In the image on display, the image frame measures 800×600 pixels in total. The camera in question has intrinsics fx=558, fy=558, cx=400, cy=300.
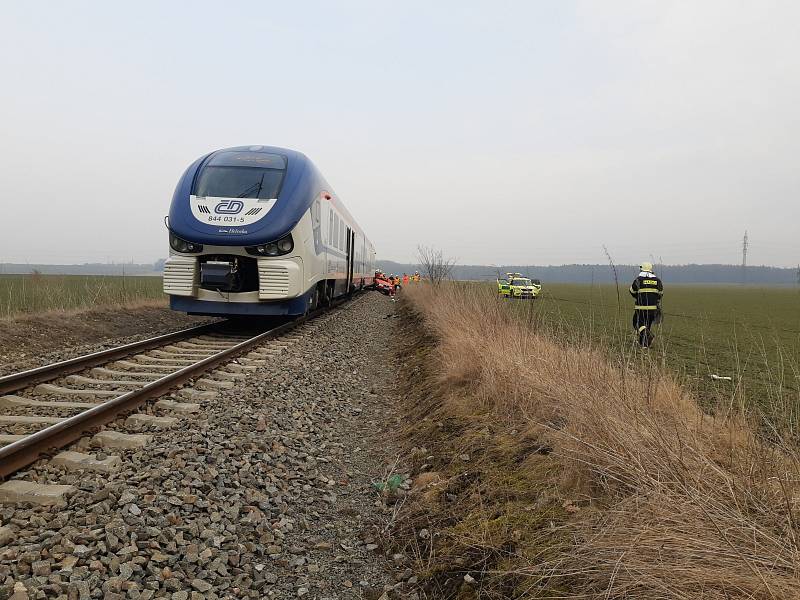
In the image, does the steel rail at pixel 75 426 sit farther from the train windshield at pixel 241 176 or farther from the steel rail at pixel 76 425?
the train windshield at pixel 241 176

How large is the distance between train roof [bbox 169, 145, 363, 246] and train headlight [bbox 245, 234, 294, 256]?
0.15 metres

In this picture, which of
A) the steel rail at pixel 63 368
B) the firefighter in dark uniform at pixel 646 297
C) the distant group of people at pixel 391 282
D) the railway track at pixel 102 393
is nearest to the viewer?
the railway track at pixel 102 393

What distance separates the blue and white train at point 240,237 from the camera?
31.1 ft

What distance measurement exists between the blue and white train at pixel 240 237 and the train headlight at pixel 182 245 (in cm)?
2

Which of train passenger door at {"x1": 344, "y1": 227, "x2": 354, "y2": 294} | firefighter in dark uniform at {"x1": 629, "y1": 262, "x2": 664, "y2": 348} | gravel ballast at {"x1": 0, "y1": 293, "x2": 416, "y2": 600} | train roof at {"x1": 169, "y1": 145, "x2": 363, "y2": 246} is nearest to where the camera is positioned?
gravel ballast at {"x1": 0, "y1": 293, "x2": 416, "y2": 600}

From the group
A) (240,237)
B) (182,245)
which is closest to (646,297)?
(240,237)

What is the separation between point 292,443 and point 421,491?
1.36m

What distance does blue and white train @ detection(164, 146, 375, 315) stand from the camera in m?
9.48

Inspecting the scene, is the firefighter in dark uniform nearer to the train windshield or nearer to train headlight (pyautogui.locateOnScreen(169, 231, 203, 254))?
the train windshield

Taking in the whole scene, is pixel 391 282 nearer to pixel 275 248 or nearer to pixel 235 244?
pixel 275 248

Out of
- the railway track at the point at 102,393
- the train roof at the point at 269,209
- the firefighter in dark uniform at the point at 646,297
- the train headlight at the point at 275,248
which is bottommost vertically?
the railway track at the point at 102,393

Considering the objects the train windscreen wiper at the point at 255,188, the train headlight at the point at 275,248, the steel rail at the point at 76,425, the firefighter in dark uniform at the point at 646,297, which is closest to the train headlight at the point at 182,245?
the train headlight at the point at 275,248

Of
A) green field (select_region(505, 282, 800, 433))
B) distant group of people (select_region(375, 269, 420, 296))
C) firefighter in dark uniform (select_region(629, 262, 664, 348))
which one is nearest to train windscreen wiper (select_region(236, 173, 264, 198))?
green field (select_region(505, 282, 800, 433))

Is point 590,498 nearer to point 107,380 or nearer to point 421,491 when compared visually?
point 421,491
